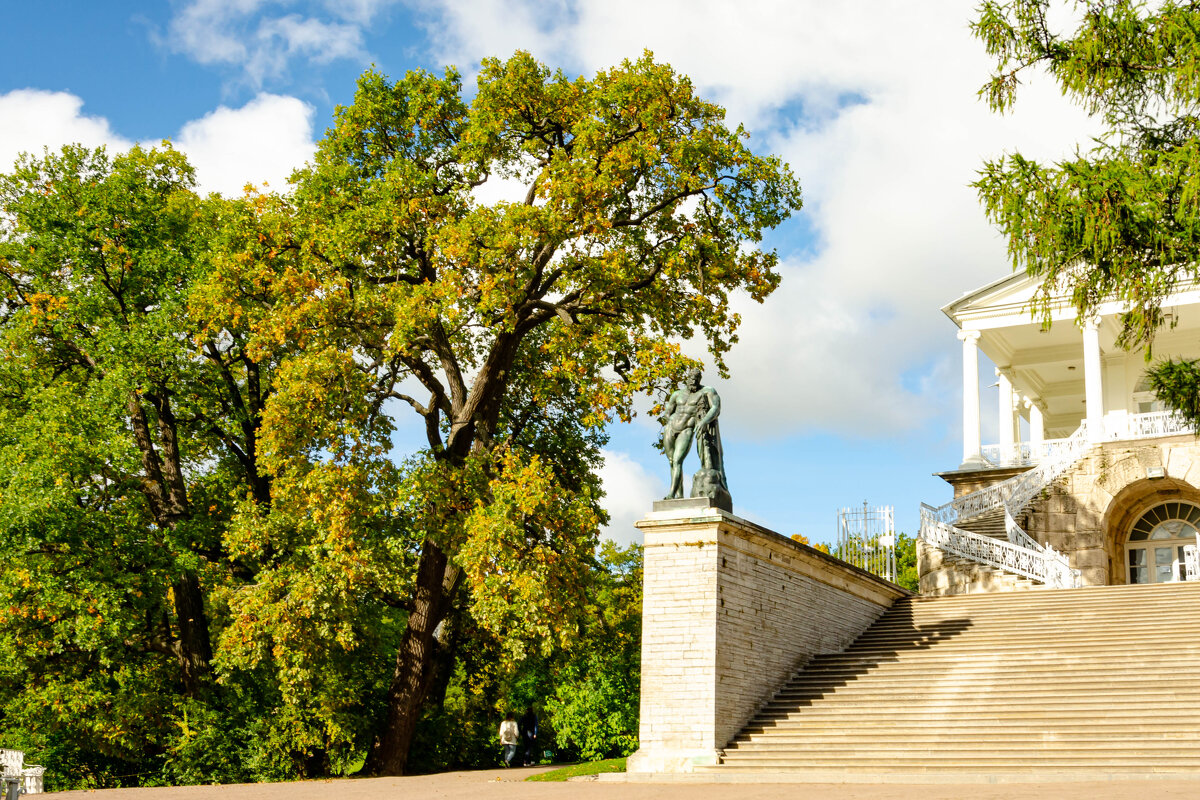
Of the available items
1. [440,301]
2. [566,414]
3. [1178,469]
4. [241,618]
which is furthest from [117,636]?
[1178,469]

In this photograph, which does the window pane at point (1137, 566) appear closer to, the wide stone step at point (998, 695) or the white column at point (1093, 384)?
the white column at point (1093, 384)

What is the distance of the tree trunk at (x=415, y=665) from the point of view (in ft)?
64.6

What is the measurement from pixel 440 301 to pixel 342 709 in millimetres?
7301

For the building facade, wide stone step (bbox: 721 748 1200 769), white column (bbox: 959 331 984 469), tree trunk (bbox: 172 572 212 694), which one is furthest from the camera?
white column (bbox: 959 331 984 469)

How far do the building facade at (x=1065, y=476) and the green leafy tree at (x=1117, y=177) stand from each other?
5.41m

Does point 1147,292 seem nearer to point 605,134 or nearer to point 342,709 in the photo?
point 605,134

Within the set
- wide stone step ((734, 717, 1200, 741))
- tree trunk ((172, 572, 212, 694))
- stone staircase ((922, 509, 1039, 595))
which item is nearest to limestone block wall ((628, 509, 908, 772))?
wide stone step ((734, 717, 1200, 741))

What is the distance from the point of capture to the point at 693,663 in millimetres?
14703

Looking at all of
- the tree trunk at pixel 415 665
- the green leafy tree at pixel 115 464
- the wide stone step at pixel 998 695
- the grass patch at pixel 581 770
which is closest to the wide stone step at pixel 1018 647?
the wide stone step at pixel 998 695

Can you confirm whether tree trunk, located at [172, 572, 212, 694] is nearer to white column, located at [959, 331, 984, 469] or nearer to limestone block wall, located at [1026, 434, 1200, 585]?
limestone block wall, located at [1026, 434, 1200, 585]

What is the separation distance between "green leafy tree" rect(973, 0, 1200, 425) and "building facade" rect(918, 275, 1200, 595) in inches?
213

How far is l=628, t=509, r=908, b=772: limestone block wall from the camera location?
14.5m

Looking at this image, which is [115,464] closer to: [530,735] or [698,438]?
[530,735]

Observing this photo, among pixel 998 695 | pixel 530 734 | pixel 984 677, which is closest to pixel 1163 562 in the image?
pixel 984 677
